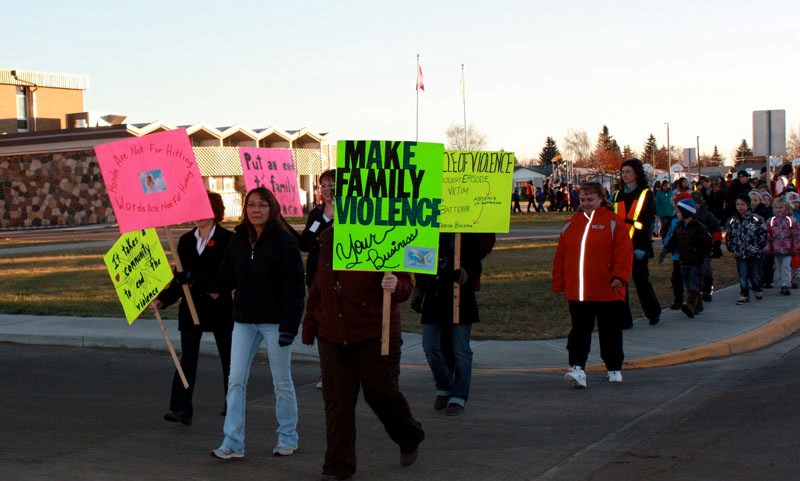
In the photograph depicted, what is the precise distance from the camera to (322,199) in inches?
343

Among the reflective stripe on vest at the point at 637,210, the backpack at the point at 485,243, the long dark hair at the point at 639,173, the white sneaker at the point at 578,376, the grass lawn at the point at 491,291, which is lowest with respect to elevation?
the white sneaker at the point at 578,376

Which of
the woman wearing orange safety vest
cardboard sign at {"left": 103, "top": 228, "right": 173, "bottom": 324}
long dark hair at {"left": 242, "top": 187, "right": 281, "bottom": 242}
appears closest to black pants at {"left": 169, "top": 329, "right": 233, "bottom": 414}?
cardboard sign at {"left": 103, "top": 228, "right": 173, "bottom": 324}

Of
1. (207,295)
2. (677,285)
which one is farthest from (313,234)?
(677,285)

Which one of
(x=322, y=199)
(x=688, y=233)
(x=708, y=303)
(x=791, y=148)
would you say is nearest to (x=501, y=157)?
(x=322, y=199)

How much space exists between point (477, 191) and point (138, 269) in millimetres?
2933

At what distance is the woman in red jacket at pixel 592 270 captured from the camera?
8.69m

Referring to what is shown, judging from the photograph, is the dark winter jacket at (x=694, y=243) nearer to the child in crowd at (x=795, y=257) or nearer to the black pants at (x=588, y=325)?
the child in crowd at (x=795, y=257)

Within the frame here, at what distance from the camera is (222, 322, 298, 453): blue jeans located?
6648mm

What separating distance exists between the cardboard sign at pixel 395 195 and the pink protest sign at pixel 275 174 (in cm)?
371

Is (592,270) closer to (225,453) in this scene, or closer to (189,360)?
(189,360)

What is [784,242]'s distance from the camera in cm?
1492

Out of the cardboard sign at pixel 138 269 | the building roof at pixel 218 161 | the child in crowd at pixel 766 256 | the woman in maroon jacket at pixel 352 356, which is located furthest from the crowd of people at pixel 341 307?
the building roof at pixel 218 161

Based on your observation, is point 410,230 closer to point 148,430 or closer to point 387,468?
point 387,468

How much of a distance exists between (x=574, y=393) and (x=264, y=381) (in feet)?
10.0
